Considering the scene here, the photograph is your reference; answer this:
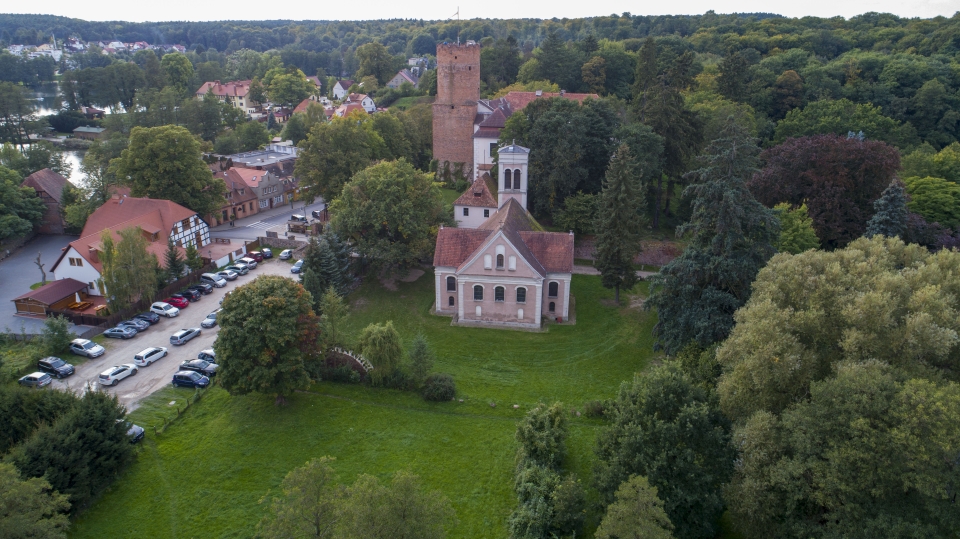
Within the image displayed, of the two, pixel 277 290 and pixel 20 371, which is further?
pixel 20 371

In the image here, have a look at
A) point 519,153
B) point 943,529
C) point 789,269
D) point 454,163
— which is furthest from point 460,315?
point 454,163

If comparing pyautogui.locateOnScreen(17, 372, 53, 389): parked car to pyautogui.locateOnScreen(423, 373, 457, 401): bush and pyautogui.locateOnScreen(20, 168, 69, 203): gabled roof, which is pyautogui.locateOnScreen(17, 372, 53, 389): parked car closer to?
pyautogui.locateOnScreen(423, 373, 457, 401): bush

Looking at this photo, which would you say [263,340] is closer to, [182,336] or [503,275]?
[182,336]

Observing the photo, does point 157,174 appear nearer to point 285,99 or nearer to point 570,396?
point 570,396

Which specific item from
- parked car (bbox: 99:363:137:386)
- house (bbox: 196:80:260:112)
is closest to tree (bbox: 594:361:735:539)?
parked car (bbox: 99:363:137:386)

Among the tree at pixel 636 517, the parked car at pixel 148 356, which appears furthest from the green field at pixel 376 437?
the tree at pixel 636 517

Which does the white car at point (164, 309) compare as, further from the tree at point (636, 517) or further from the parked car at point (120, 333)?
the tree at point (636, 517)
